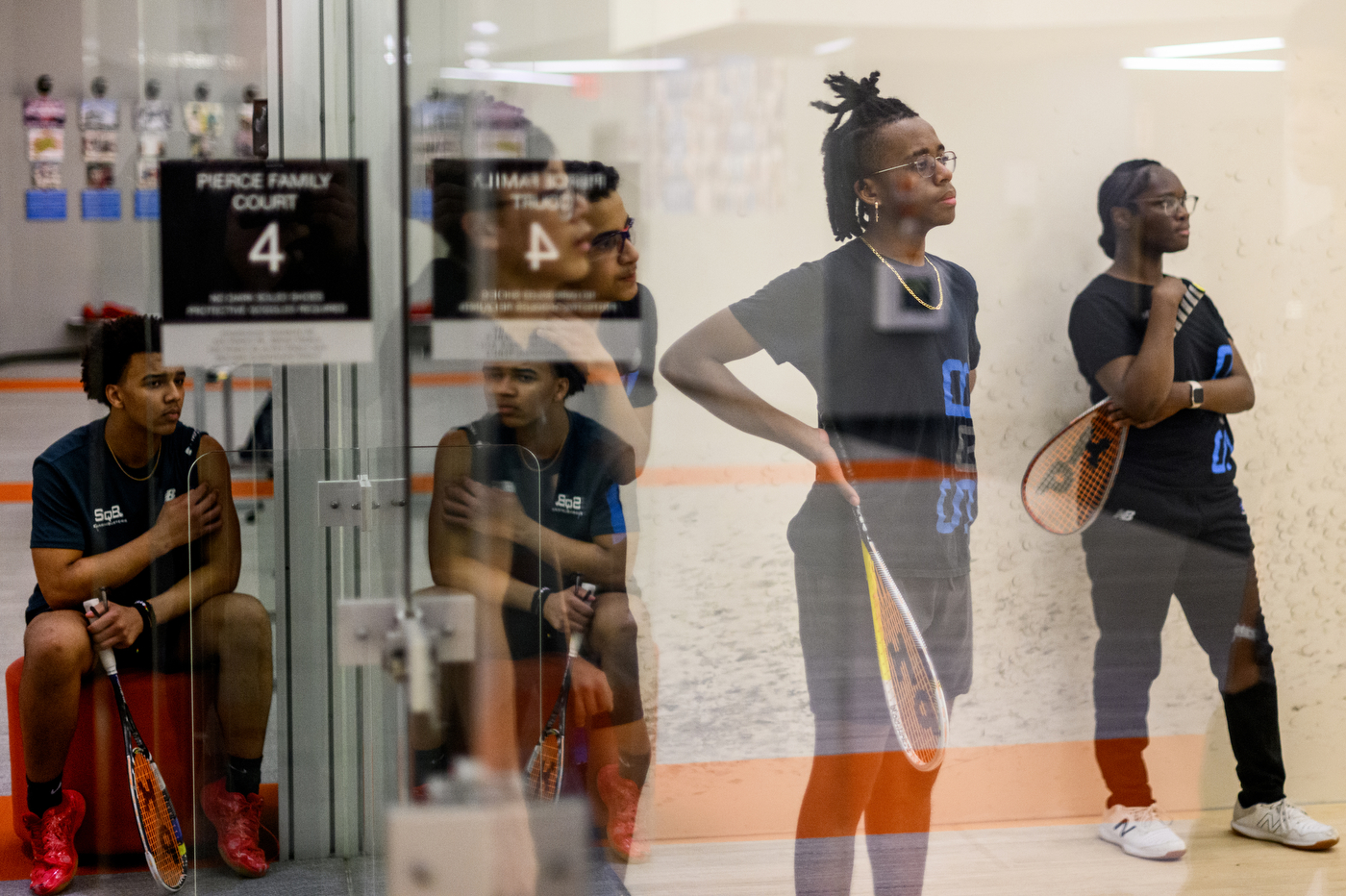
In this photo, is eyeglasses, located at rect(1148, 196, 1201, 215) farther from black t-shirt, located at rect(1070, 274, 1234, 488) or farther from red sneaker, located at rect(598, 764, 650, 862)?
red sneaker, located at rect(598, 764, 650, 862)

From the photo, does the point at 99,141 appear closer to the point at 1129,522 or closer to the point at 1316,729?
the point at 1129,522

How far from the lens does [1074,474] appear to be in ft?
7.99

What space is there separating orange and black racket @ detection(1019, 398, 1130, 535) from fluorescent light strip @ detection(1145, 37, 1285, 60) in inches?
29.5

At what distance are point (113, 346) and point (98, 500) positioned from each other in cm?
25

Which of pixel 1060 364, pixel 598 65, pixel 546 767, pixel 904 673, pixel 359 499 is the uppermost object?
pixel 598 65

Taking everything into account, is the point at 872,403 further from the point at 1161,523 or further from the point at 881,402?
the point at 1161,523

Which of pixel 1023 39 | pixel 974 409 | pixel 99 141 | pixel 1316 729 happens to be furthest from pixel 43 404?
pixel 1316 729

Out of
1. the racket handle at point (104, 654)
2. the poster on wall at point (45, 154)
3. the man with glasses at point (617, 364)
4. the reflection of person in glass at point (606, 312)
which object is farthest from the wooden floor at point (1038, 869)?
the poster on wall at point (45, 154)

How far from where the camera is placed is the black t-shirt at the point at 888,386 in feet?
6.79

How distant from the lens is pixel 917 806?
2391mm

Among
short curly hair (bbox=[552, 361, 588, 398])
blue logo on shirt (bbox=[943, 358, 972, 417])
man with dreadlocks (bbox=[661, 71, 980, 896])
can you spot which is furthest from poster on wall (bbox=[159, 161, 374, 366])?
blue logo on shirt (bbox=[943, 358, 972, 417])

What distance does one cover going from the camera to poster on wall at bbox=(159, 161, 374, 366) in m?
1.27

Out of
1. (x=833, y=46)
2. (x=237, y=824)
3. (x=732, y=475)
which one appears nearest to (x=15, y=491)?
(x=237, y=824)

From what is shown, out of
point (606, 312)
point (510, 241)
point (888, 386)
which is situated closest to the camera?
point (510, 241)
